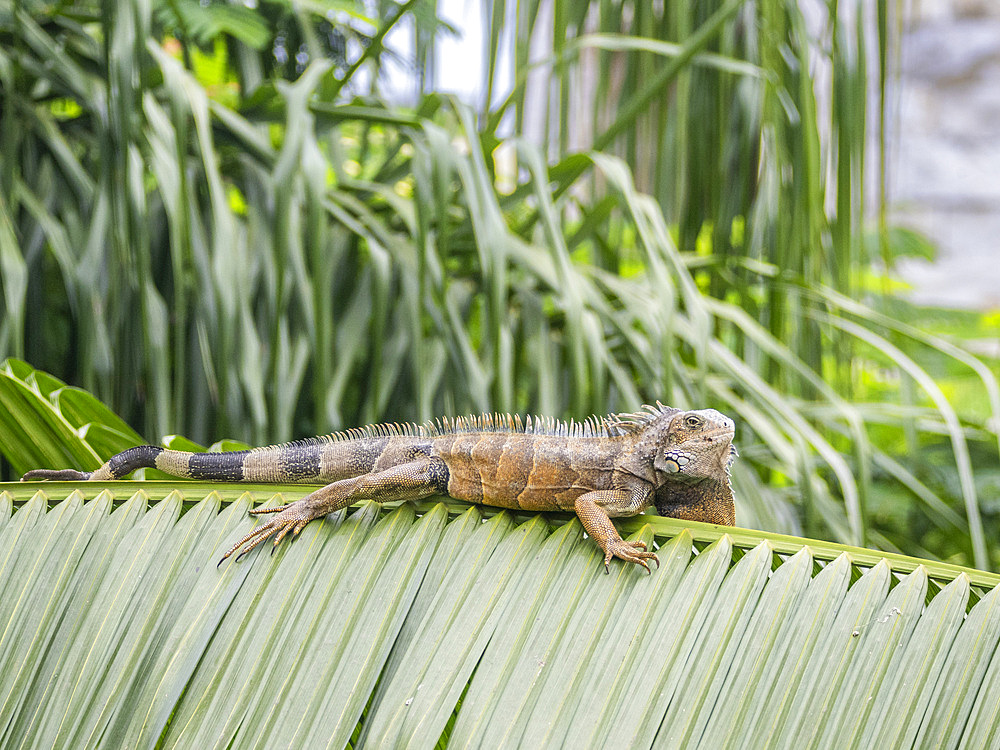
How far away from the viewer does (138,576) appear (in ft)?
4.24

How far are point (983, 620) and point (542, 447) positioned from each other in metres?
0.89

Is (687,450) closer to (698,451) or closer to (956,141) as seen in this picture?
(698,451)

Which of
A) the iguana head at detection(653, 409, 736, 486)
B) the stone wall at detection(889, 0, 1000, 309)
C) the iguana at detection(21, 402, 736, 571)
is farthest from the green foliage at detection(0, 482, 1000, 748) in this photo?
the stone wall at detection(889, 0, 1000, 309)

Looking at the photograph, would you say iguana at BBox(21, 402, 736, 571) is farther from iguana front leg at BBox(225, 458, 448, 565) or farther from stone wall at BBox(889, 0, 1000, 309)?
stone wall at BBox(889, 0, 1000, 309)

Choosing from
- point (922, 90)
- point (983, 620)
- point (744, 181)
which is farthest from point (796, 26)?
point (922, 90)

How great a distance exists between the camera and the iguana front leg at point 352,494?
1397 millimetres

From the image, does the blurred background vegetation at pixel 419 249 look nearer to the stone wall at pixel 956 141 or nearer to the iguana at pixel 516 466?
the iguana at pixel 516 466

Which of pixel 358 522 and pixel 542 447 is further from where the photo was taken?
pixel 542 447

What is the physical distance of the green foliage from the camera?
3.61 ft

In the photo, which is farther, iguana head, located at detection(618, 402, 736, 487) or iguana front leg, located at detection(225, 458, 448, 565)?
iguana head, located at detection(618, 402, 736, 487)

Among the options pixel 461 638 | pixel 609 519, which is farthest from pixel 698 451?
pixel 461 638

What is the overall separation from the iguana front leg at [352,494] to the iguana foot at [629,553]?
440 millimetres

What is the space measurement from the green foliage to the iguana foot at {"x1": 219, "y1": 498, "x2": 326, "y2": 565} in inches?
1.0

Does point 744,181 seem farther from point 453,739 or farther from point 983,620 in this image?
point 453,739
